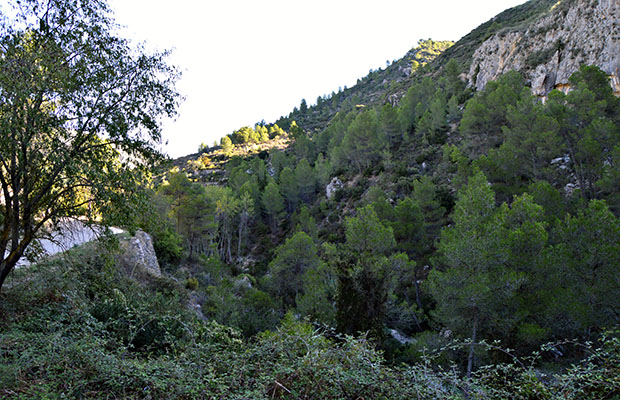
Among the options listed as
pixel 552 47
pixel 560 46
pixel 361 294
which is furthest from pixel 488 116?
pixel 361 294

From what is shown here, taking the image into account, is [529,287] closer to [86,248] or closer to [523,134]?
[523,134]

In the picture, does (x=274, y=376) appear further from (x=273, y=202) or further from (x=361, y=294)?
(x=273, y=202)

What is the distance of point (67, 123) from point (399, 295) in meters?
17.5

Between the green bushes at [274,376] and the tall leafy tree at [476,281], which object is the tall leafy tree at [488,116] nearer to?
the tall leafy tree at [476,281]

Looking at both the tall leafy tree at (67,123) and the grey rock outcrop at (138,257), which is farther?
the grey rock outcrop at (138,257)

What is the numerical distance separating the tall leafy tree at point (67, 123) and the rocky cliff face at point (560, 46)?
26597mm

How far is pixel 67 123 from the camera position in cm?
531

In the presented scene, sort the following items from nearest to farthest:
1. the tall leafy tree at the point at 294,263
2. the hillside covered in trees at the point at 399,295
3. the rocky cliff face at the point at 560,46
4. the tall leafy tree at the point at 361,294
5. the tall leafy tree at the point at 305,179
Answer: the hillside covered in trees at the point at 399,295
the tall leafy tree at the point at 361,294
the tall leafy tree at the point at 294,263
the rocky cliff face at the point at 560,46
the tall leafy tree at the point at 305,179

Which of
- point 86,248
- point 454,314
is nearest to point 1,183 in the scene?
point 86,248

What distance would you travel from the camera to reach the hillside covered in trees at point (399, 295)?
3.79 metres

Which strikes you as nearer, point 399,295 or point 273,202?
point 399,295

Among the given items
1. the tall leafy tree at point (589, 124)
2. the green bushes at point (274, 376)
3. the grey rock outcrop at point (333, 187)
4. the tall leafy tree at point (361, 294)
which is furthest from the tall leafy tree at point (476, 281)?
the grey rock outcrop at point (333, 187)

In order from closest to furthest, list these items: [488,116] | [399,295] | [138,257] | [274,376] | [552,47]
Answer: [274,376] → [138,257] → [399,295] → [488,116] → [552,47]

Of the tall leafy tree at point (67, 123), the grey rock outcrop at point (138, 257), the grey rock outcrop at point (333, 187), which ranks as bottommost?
the grey rock outcrop at point (333, 187)
